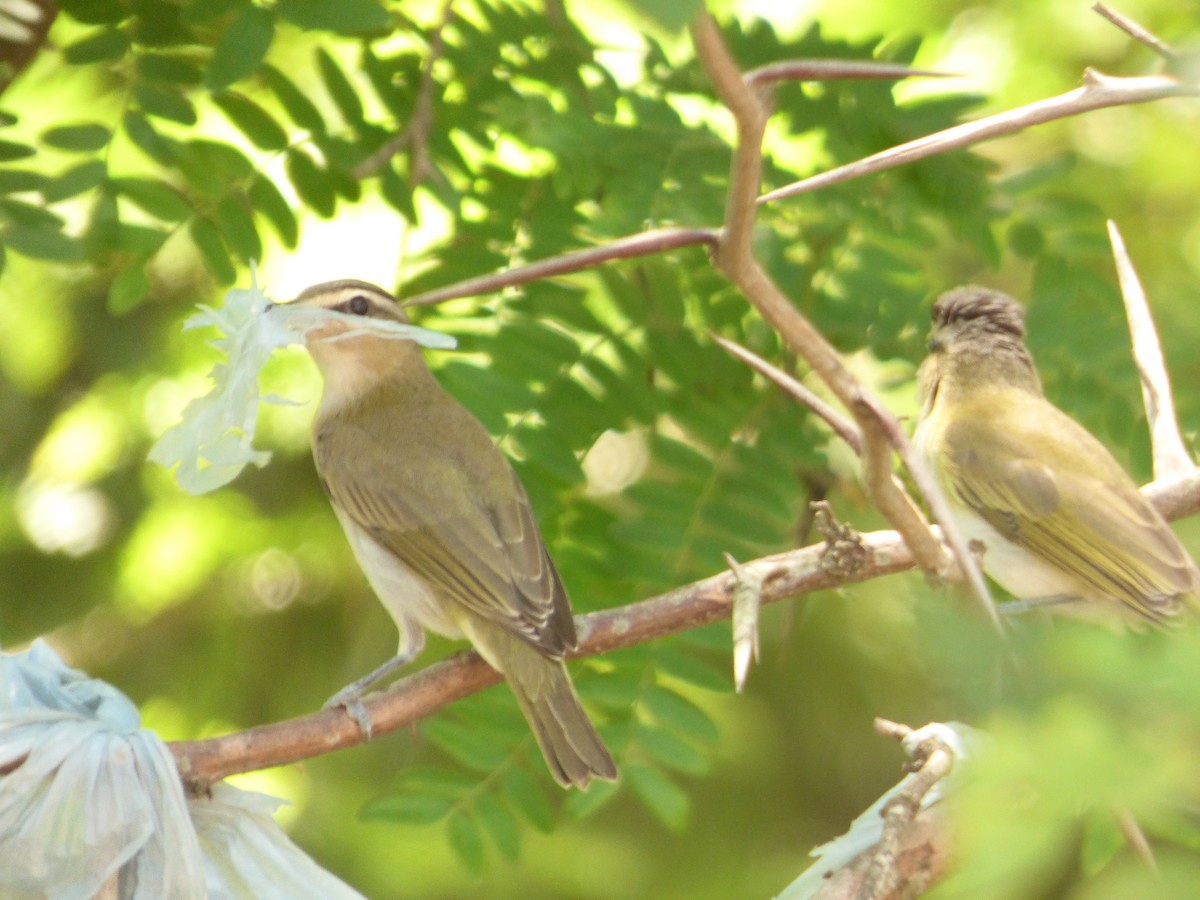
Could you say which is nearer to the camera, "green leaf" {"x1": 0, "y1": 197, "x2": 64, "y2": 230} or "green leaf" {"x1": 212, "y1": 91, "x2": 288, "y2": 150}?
"green leaf" {"x1": 0, "y1": 197, "x2": 64, "y2": 230}

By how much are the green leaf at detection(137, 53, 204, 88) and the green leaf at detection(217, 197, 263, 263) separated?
306 mm

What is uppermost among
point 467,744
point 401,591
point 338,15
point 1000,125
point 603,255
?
point 1000,125

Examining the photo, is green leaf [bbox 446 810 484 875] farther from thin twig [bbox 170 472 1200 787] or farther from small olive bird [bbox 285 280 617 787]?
thin twig [bbox 170 472 1200 787]

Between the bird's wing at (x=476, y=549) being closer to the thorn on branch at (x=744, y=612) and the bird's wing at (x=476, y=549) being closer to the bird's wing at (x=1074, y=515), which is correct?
the thorn on branch at (x=744, y=612)

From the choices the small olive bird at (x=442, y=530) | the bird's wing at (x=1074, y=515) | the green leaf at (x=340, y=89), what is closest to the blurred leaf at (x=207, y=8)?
the green leaf at (x=340, y=89)

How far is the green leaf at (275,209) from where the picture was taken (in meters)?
3.38

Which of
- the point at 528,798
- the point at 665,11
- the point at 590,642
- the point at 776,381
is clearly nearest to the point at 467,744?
the point at 528,798

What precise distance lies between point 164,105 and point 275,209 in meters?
0.35

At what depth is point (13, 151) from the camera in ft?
10.4

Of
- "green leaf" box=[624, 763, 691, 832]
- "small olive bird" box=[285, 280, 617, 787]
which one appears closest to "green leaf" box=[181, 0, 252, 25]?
"small olive bird" box=[285, 280, 617, 787]

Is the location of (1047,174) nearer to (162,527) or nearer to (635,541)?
(635,541)

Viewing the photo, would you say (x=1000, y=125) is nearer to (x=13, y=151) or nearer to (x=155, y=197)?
(x=155, y=197)

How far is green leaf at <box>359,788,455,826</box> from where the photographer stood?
2.95 metres

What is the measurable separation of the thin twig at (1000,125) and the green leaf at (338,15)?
1577mm
